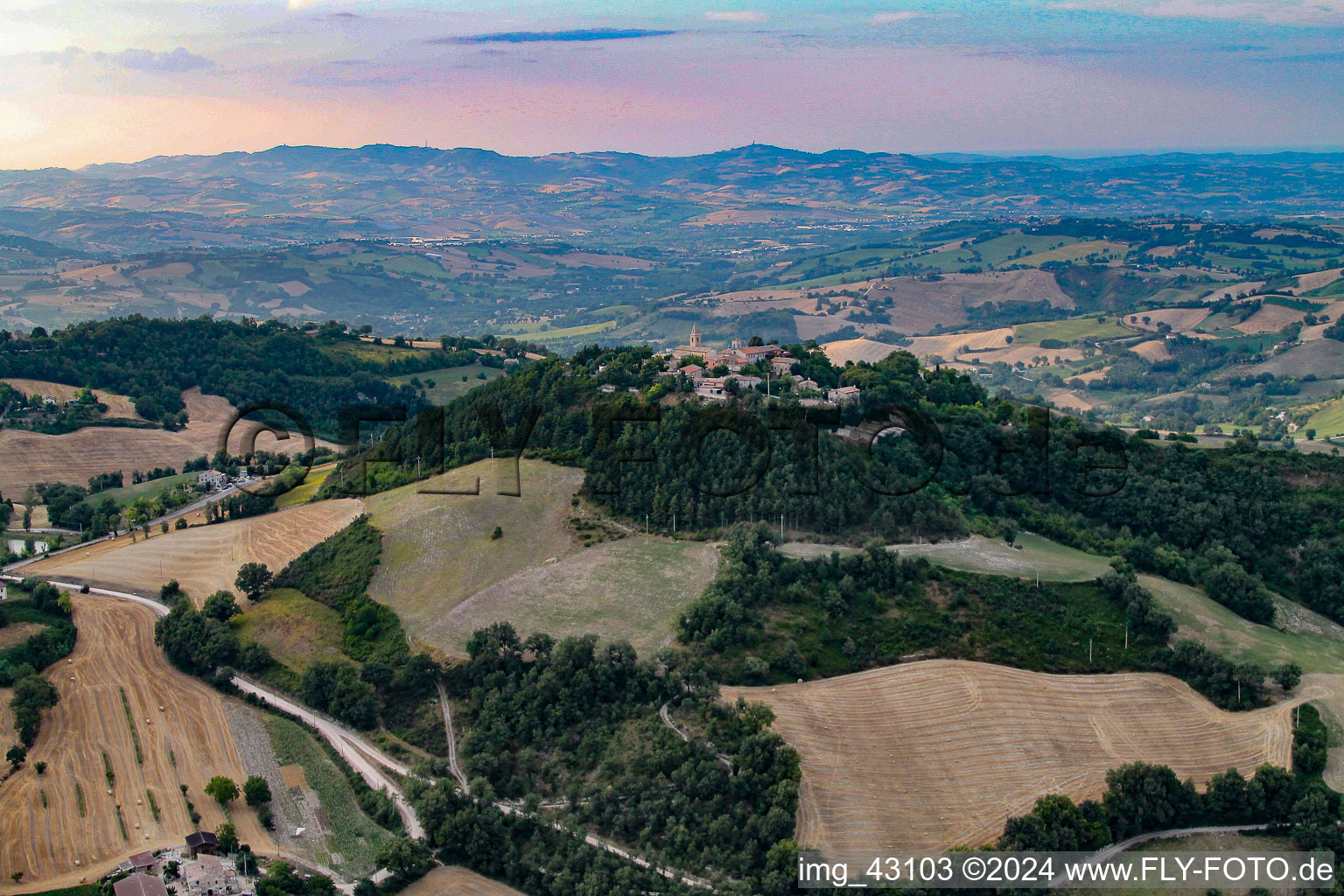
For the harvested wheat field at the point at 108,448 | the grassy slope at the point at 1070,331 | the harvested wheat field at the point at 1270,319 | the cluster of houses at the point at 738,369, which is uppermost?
the cluster of houses at the point at 738,369

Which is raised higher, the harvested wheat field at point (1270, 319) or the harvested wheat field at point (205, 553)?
the harvested wheat field at point (1270, 319)

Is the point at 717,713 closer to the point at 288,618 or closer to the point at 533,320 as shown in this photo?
the point at 288,618

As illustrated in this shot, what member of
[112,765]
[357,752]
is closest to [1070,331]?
[357,752]

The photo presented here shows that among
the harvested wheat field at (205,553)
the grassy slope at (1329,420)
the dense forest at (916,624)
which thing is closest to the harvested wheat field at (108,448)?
the harvested wheat field at (205,553)

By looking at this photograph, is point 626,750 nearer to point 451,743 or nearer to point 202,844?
point 451,743

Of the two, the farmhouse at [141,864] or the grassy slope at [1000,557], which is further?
the grassy slope at [1000,557]

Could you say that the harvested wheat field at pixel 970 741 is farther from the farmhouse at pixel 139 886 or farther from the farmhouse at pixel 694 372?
the farmhouse at pixel 694 372
